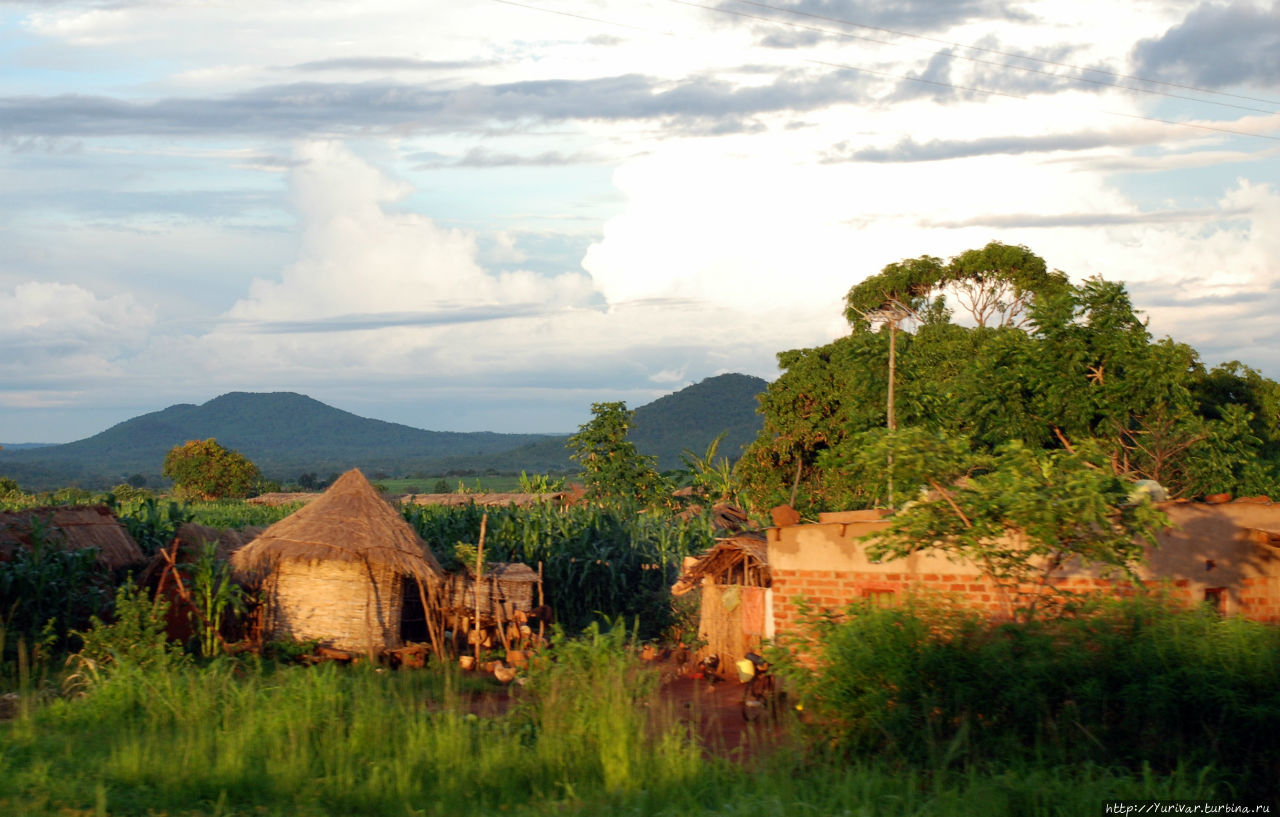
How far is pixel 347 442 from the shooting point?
187125 mm

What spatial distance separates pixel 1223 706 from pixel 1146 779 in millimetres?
1406

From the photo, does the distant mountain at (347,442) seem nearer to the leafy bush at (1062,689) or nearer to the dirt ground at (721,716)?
the dirt ground at (721,716)

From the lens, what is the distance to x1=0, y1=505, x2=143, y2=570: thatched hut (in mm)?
14344

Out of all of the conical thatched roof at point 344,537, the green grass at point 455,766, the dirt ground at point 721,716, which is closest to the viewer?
the green grass at point 455,766

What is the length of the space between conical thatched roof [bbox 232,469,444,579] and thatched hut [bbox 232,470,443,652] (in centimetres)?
1

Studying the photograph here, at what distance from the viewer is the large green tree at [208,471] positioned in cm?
5019

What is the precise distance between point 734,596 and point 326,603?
199 inches

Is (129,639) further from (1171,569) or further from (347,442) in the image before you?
(347,442)

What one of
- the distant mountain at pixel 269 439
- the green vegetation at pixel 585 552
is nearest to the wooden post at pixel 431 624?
the green vegetation at pixel 585 552

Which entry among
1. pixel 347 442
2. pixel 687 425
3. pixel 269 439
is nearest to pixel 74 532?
pixel 687 425

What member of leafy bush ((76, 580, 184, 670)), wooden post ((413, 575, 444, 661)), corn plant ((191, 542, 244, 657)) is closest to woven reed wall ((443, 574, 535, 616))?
wooden post ((413, 575, 444, 661))

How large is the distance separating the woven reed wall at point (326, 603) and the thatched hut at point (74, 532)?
2988mm

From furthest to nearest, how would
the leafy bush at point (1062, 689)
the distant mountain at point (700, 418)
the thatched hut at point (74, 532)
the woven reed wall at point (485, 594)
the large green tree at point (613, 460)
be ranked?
the distant mountain at point (700, 418), the large green tree at point (613, 460), the woven reed wall at point (485, 594), the thatched hut at point (74, 532), the leafy bush at point (1062, 689)

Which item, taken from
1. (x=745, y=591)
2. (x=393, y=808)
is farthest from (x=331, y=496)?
(x=393, y=808)
